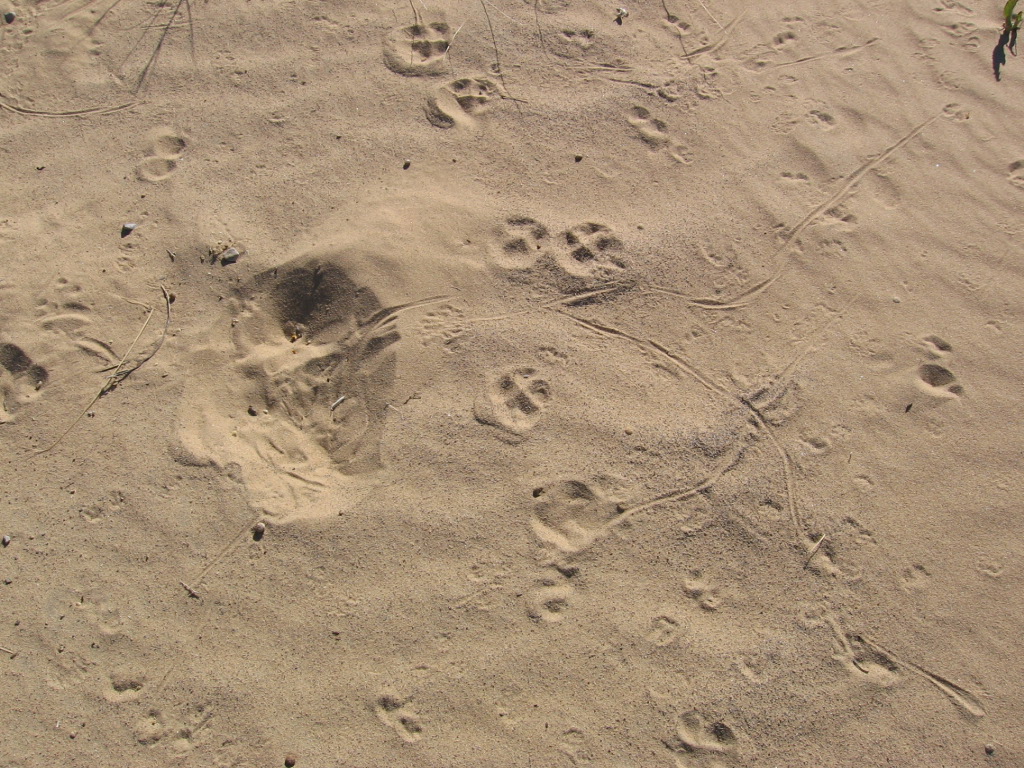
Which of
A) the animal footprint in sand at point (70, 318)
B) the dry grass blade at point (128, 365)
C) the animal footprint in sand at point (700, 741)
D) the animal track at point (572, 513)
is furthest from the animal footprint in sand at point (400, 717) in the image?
the animal footprint in sand at point (70, 318)

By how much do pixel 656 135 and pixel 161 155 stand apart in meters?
2.68

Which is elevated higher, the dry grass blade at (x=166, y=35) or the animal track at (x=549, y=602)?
the dry grass blade at (x=166, y=35)

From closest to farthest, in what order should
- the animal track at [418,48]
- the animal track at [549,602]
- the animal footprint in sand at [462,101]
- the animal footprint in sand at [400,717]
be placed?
the animal footprint in sand at [400,717]
the animal track at [549,602]
the animal footprint in sand at [462,101]
the animal track at [418,48]

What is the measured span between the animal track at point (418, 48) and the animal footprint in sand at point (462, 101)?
0.51 ft

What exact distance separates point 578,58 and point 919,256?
223 cm

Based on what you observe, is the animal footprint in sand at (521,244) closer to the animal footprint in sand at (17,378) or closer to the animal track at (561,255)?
the animal track at (561,255)

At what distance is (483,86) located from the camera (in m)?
3.61

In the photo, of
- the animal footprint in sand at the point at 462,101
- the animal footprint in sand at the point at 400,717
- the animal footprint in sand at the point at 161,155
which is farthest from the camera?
the animal footprint in sand at the point at 462,101

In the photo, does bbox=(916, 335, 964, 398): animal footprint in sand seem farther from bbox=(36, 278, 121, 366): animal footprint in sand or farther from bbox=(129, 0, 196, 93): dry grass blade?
bbox=(129, 0, 196, 93): dry grass blade

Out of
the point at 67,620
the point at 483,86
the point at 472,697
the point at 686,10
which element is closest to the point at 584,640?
the point at 472,697

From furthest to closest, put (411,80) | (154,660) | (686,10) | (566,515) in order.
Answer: (686,10)
(411,80)
(566,515)
(154,660)

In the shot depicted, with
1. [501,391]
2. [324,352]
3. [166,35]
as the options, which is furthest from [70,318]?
[501,391]

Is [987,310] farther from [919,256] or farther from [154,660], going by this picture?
[154,660]

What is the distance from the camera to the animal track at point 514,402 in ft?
9.30
